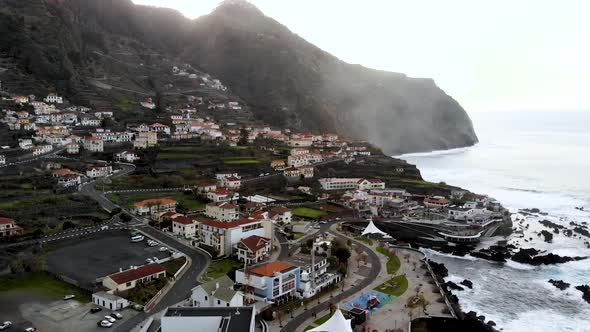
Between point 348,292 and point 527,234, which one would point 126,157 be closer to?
point 348,292

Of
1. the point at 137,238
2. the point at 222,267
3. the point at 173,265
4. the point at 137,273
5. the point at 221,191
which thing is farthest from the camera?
the point at 221,191

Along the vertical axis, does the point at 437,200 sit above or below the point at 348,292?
above

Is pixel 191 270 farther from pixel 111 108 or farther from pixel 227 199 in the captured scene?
pixel 111 108

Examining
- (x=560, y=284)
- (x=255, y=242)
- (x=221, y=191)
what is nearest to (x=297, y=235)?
(x=255, y=242)

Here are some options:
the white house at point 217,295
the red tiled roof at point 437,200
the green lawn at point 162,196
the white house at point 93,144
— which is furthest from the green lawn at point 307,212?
the white house at point 93,144

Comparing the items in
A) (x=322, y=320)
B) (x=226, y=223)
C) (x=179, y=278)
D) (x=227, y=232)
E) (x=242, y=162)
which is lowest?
(x=322, y=320)

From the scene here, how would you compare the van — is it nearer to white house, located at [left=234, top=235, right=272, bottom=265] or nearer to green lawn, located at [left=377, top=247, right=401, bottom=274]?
white house, located at [left=234, top=235, right=272, bottom=265]
